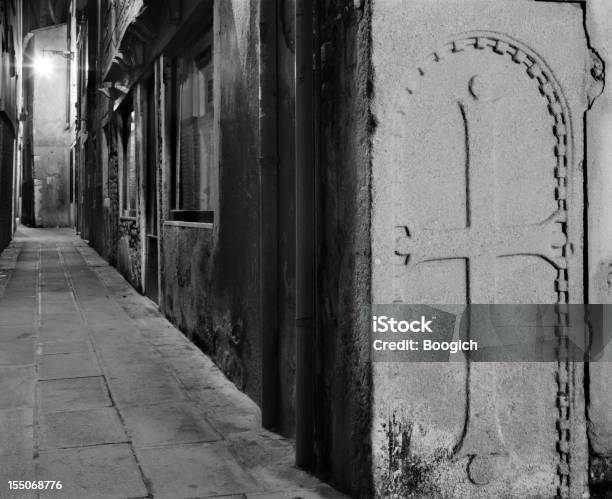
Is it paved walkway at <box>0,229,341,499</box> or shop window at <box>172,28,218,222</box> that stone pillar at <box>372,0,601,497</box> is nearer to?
paved walkway at <box>0,229,341,499</box>

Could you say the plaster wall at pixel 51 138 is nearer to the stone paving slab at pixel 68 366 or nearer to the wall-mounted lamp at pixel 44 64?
the wall-mounted lamp at pixel 44 64

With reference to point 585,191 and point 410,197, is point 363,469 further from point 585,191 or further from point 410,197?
point 585,191

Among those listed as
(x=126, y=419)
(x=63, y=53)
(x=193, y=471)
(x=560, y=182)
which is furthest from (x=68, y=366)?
(x=63, y=53)

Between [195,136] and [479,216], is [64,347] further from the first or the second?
[479,216]

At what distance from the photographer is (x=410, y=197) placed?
9.43ft

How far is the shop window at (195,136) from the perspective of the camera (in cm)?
643

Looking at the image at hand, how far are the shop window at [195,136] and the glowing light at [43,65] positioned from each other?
27341mm

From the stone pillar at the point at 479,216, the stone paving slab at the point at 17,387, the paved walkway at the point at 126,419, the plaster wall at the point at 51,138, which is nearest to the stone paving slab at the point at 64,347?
the paved walkway at the point at 126,419

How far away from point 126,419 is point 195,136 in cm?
372

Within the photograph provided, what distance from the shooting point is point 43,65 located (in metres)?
32.2

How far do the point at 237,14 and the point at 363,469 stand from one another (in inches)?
127

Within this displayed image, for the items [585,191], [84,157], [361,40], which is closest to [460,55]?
[361,40]

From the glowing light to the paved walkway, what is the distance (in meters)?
27.5

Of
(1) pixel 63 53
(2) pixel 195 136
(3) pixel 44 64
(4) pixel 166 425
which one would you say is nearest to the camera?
(4) pixel 166 425
